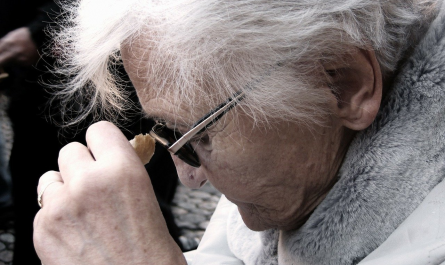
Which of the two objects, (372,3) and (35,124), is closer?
(372,3)

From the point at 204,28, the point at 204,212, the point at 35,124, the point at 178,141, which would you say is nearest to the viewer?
the point at 204,28

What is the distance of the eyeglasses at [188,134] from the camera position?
4.34 feet

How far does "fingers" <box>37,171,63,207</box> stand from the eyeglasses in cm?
29

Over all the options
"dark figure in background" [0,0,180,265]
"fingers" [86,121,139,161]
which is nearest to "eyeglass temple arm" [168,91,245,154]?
"fingers" [86,121,139,161]

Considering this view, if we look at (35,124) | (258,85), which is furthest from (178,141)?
(35,124)

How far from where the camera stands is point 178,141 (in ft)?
4.78

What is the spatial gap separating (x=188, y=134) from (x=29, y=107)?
1.91 meters

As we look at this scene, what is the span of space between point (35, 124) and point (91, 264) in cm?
194

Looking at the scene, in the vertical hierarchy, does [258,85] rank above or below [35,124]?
above

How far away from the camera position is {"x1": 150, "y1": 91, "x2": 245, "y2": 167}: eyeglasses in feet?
4.34

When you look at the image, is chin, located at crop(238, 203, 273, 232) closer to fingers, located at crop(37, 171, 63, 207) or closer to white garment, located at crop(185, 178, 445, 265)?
white garment, located at crop(185, 178, 445, 265)

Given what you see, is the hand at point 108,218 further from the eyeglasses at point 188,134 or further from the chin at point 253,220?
the chin at point 253,220

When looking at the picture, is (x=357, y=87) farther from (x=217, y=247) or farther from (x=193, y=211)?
(x=193, y=211)

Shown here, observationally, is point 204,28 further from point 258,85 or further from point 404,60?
point 404,60
